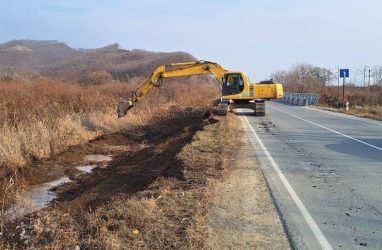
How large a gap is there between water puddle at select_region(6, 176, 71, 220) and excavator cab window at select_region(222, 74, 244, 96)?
16.9 meters

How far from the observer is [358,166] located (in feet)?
37.4

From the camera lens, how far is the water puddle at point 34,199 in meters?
9.07

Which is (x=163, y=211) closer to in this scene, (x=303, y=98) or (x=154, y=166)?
(x=154, y=166)

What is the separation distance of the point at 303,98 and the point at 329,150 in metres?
35.5

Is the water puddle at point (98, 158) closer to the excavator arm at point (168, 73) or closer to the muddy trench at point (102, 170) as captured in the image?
the muddy trench at point (102, 170)

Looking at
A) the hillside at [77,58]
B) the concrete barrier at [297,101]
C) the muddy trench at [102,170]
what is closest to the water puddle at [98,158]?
the muddy trench at [102,170]

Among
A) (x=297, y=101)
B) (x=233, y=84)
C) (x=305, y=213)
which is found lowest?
(x=305, y=213)

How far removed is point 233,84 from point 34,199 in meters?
19.6

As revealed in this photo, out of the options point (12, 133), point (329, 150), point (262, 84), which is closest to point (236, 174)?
point (329, 150)

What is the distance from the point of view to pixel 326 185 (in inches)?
364

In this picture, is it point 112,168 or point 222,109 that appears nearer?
point 112,168

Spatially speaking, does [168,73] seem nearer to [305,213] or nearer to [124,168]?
[124,168]

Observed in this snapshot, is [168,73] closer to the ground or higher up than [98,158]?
higher up

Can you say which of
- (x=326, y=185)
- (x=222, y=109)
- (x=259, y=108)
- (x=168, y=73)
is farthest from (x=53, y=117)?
(x=326, y=185)
